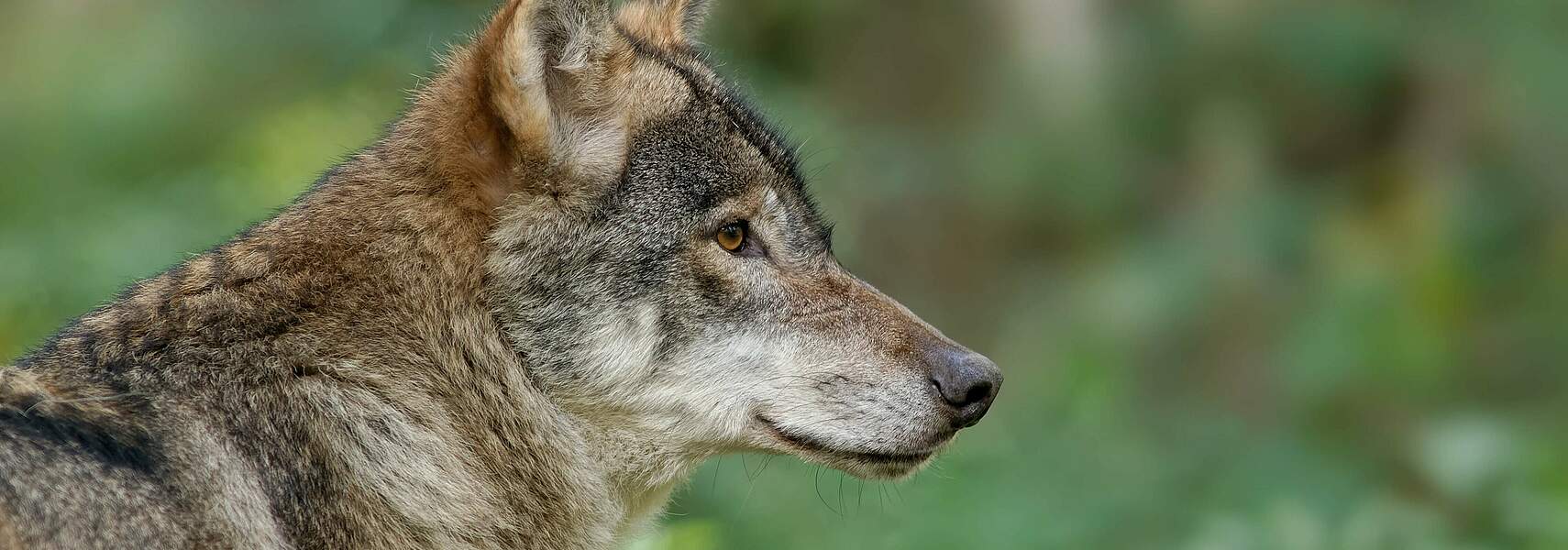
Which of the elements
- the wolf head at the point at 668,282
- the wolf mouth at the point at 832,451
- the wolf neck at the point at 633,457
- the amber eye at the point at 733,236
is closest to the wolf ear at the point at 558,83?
the wolf head at the point at 668,282

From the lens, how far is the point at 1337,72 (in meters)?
8.77

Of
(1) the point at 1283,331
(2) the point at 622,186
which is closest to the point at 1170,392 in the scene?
(1) the point at 1283,331

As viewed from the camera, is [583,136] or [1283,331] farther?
[1283,331]

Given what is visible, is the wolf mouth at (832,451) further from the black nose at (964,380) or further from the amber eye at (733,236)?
the amber eye at (733,236)

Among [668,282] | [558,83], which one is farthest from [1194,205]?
[558,83]

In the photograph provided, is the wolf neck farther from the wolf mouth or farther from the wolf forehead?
the wolf forehead

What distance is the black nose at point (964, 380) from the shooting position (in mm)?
3754

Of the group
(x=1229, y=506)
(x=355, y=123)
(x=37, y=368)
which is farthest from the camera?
(x=355, y=123)

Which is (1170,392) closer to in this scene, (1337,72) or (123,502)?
(1337,72)

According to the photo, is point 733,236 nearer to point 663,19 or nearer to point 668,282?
point 668,282

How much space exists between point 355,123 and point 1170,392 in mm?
5363

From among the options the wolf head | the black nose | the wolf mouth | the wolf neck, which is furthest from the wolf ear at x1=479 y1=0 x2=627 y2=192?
the black nose

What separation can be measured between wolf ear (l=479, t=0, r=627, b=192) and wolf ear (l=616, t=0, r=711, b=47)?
2.05 ft

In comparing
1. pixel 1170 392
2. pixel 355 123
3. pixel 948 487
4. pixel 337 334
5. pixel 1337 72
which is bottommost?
pixel 337 334
